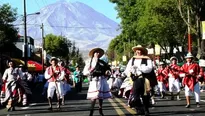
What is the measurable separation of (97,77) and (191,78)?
474 cm

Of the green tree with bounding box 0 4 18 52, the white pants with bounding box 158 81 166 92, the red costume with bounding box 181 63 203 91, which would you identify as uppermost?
the green tree with bounding box 0 4 18 52

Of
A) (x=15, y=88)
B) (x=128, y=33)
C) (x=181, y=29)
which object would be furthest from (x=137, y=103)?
(x=128, y=33)

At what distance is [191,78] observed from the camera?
57.6 ft

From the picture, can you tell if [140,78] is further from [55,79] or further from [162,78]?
[162,78]

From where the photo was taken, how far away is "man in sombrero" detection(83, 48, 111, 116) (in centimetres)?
1395

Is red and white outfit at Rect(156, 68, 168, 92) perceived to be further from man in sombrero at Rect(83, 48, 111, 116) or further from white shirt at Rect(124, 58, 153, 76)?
white shirt at Rect(124, 58, 153, 76)

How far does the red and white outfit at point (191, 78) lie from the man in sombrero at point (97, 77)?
4344 millimetres

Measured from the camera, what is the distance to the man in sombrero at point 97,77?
45.8ft

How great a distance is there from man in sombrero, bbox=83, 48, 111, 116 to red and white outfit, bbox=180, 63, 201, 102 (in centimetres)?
434

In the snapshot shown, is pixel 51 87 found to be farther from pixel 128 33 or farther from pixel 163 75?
pixel 128 33

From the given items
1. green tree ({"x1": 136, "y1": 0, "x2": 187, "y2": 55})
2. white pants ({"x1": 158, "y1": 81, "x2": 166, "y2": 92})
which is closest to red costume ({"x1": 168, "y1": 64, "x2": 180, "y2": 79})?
white pants ({"x1": 158, "y1": 81, "x2": 166, "y2": 92})

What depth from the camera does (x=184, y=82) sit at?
58.2 feet

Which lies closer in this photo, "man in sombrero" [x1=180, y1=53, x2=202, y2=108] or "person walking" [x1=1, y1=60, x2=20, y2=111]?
"man in sombrero" [x1=180, y1=53, x2=202, y2=108]

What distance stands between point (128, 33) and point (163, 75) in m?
41.4
